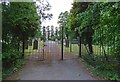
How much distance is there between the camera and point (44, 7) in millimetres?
20500

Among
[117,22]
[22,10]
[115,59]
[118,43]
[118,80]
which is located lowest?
[118,80]

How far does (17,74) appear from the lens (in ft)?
32.1

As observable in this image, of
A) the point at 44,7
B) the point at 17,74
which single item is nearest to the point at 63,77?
the point at 17,74

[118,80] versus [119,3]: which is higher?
[119,3]

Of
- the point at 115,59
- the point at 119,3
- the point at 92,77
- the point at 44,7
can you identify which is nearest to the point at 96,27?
the point at 115,59

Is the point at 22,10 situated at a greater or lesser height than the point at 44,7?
lesser

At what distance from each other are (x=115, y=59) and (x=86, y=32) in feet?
17.9

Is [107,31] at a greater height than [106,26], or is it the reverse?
[106,26]

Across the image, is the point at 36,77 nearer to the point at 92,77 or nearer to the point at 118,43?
the point at 92,77

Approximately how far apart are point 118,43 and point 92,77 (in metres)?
1.63

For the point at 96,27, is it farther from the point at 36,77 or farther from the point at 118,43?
the point at 36,77

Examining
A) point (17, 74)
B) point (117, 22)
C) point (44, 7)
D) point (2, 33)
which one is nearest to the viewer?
point (117, 22)

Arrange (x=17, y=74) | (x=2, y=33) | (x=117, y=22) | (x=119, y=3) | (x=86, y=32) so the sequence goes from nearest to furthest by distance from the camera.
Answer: (x=119, y=3), (x=117, y=22), (x=17, y=74), (x=2, y=33), (x=86, y=32)

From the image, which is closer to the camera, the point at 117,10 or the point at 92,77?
the point at 117,10
